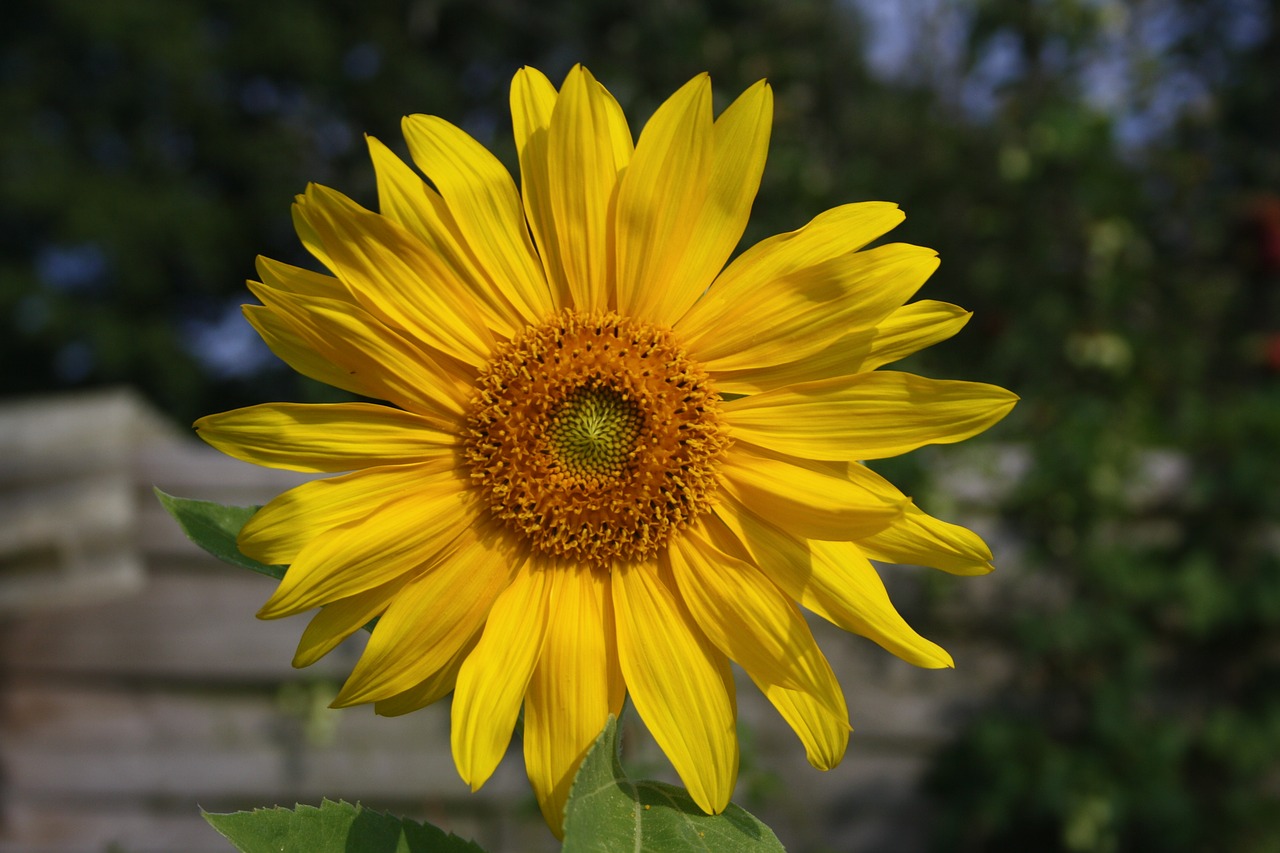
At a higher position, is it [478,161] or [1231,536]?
[478,161]

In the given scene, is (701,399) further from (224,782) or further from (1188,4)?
(1188,4)

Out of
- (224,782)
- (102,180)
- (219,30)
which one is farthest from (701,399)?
(219,30)

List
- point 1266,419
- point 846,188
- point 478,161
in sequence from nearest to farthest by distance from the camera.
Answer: point 478,161 → point 1266,419 → point 846,188

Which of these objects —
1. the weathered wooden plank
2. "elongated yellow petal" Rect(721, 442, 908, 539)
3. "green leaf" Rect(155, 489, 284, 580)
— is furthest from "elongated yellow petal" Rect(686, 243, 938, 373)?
the weathered wooden plank

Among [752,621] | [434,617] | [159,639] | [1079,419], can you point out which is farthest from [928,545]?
[159,639]

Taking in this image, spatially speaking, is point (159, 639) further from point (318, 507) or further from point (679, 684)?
point (679, 684)

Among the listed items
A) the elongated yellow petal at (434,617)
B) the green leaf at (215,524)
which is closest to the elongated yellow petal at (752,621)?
the elongated yellow petal at (434,617)

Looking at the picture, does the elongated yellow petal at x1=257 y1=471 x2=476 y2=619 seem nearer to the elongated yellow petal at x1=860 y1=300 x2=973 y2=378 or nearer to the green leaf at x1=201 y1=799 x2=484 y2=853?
the green leaf at x1=201 y1=799 x2=484 y2=853
